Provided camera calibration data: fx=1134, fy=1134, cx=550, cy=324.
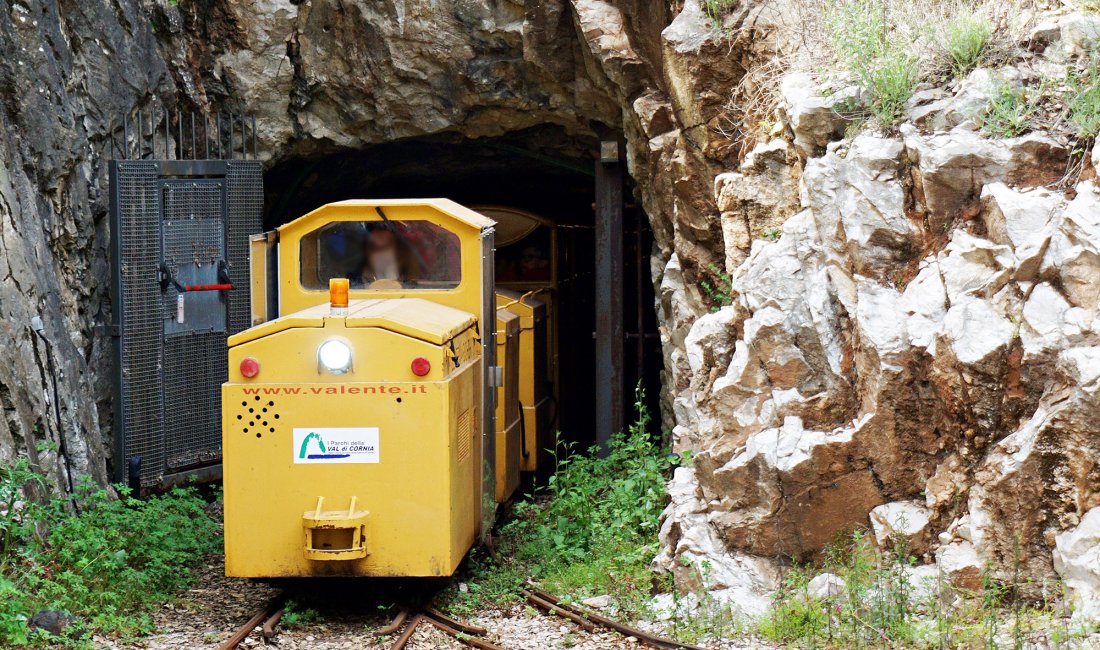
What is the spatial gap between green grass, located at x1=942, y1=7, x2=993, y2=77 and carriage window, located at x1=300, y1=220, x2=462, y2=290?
3163mm

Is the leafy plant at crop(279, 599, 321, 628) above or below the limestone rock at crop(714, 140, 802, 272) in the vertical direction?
below

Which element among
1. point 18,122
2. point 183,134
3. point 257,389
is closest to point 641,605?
point 257,389

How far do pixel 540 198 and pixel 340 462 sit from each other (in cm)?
816

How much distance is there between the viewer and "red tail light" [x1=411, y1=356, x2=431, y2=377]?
19.5 feet

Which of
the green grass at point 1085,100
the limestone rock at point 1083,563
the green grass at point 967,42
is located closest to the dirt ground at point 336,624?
the limestone rock at point 1083,563

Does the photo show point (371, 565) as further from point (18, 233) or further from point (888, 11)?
point (888, 11)

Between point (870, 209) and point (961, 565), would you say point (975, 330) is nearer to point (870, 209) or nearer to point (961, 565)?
point (870, 209)

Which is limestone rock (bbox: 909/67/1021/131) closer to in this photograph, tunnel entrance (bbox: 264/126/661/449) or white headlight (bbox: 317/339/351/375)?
white headlight (bbox: 317/339/351/375)

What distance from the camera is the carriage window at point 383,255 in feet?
23.8

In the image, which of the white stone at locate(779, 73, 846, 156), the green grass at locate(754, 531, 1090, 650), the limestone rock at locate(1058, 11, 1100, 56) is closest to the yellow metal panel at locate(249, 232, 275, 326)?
the white stone at locate(779, 73, 846, 156)

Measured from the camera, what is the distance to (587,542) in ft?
25.8

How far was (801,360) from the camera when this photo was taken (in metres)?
6.30

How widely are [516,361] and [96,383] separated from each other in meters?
3.26

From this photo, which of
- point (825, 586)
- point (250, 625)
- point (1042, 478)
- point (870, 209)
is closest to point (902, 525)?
point (825, 586)
